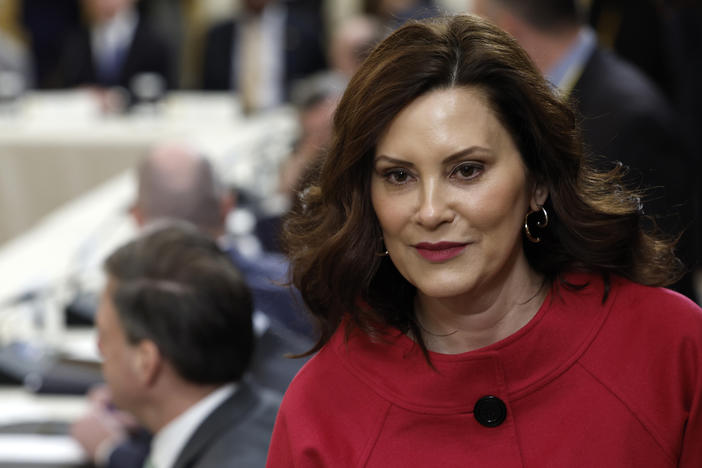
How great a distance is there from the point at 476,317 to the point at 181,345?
76 cm

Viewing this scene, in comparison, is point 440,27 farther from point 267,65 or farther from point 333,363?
point 267,65

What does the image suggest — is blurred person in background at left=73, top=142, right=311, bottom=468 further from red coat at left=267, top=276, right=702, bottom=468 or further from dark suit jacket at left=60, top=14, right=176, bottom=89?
dark suit jacket at left=60, top=14, right=176, bottom=89

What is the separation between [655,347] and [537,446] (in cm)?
20

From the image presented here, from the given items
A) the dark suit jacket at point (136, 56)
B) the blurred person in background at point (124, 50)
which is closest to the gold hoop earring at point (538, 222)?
the blurred person in background at point (124, 50)

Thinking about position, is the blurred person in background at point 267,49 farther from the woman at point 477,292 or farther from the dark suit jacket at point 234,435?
the woman at point 477,292

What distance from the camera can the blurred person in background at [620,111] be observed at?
7.70ft

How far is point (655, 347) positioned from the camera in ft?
4.23

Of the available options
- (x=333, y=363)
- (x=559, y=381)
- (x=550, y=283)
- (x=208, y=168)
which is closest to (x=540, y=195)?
(x=550, y=283)

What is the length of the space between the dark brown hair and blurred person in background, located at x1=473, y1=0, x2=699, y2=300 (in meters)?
0.86

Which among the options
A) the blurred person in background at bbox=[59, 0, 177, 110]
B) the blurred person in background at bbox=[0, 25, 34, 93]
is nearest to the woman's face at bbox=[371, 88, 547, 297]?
the blurred person in background at bbox=[59, 0, 177, 110]

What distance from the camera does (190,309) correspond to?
1.90 m

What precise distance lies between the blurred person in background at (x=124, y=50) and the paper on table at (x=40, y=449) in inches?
175

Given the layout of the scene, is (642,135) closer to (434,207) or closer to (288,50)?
(434,207)

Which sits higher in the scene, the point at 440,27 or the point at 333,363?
the point at 440,27
